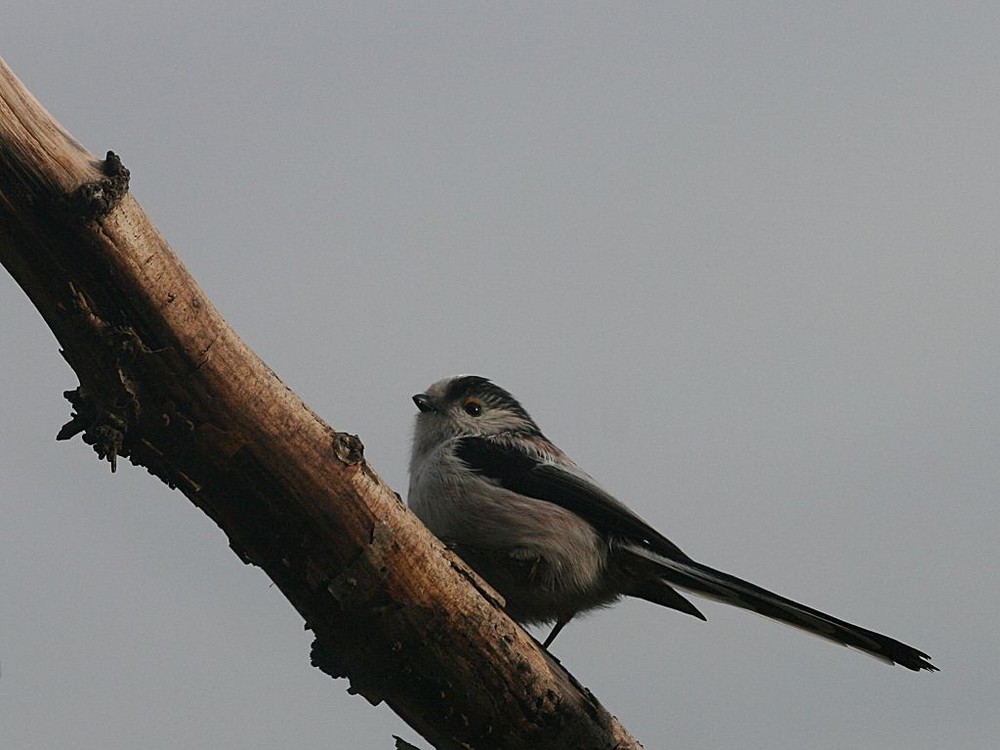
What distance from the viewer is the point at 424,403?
275 inches

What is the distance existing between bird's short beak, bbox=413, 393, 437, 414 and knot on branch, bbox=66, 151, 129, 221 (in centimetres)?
368

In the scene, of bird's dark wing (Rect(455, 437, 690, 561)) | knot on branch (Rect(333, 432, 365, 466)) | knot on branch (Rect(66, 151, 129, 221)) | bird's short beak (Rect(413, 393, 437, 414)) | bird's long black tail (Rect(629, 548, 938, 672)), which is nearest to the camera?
knot on branch (Rect(66, 151, 129, 221))

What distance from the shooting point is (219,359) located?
3672 millimetres

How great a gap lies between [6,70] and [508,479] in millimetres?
3273

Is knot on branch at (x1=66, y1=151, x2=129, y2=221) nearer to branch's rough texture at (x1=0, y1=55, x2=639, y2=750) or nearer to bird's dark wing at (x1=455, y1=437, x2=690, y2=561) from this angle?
branch's rough texture at (x1=0, y1=55, x2=639, y2=750)

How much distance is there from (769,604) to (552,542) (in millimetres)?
1023

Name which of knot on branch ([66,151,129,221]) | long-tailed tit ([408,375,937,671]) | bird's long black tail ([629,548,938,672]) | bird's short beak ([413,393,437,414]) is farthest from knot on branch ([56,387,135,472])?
bird's short beak ([413,393,437,414])

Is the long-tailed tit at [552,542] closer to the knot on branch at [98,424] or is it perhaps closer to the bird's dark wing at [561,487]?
the bird's dark wing at [561,487]

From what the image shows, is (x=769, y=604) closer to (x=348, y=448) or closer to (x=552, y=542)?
(x=552, y=542)

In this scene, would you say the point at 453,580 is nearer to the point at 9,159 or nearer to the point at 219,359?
the point at 219,359

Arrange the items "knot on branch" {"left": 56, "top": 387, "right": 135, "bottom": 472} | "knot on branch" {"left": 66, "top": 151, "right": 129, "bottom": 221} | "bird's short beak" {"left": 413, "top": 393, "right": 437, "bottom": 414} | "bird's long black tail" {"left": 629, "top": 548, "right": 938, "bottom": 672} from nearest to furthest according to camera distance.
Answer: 1. "knot on branch" {"left": 66, "top": 151, "right": 129, "bottom": 221}
2. "knot on branch" {"left": 56, "top": 387, "right": 135, "bottom": 472}
3. "bird's long black tail" {"left": 629, "top": 548, "right": 938, "bottom": 672}
4. "bird's short beak" {"left": 413, "top": 393, "right": 437, "bottom": 414}

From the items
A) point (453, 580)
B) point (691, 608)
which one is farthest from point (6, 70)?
point (691, 608)

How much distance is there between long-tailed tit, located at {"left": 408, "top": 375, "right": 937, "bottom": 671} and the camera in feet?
18.2

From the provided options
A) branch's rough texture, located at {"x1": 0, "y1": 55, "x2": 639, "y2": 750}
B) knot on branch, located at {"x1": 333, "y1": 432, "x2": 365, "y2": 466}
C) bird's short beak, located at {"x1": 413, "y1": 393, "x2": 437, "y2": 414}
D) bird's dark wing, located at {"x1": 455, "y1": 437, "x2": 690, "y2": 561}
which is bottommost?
branch's rough texture, located at {"x1": 0, "y1": 55, "x2": 639, "y2": 750}
